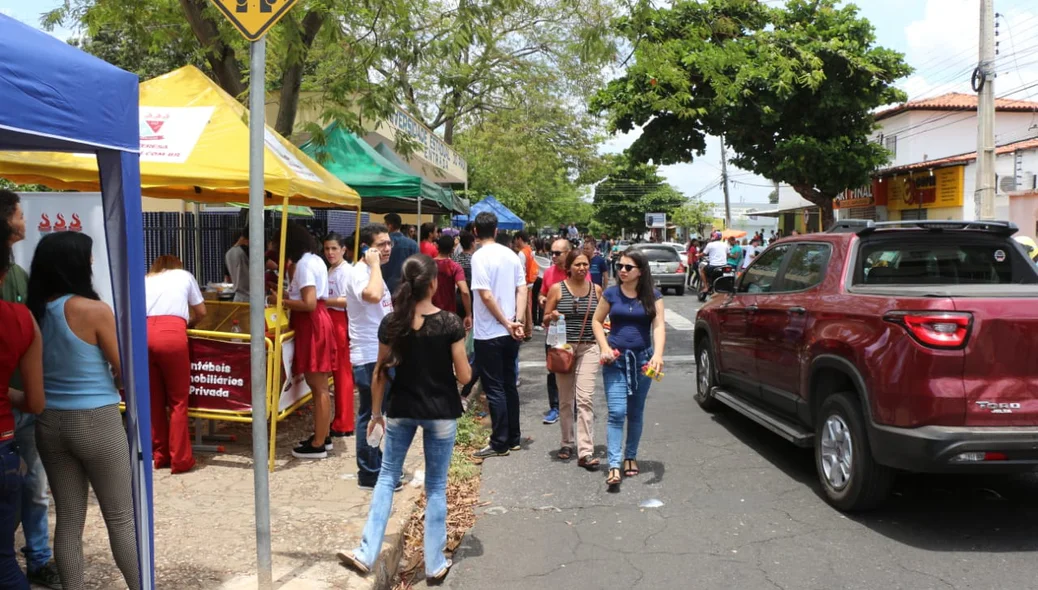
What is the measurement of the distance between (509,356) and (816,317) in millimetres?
2380

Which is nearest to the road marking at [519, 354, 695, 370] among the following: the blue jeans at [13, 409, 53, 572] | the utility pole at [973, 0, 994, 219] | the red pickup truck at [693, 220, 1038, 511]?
the red pickup truck at [693, 220, 1038, 511]

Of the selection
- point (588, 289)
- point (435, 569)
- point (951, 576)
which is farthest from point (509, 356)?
point (951, 576)

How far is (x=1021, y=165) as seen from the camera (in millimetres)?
22797

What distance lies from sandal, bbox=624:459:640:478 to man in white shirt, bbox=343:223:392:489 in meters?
1.82

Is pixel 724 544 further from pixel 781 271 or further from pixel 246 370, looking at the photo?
pixel 246 370

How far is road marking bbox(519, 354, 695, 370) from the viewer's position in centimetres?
1113

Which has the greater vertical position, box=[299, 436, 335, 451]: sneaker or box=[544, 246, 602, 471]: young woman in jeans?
box=[544, 246, 602, 471]: young woman in jeans

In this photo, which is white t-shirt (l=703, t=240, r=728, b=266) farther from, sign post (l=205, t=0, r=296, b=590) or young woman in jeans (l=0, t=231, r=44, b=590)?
young woman in jeans (l=0, t=231, r=44, b=590)

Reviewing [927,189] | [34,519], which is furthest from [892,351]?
[927,189]

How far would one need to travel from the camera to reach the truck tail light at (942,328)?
4340 millimetres

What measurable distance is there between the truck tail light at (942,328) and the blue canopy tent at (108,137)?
390 cm

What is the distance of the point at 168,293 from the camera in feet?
18.7

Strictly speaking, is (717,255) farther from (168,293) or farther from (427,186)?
(168,293)

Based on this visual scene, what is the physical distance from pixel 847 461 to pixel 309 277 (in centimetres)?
398
